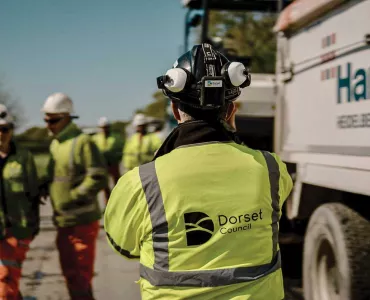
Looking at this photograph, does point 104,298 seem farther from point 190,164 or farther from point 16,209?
point 190,164

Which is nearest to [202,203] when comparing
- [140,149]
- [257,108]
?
[257,108]

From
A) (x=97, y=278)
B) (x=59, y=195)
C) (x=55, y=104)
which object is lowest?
(x=97, y=278)

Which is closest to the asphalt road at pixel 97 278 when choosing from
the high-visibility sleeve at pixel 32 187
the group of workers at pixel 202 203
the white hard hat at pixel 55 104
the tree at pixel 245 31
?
the high-visibility sleeve at pixel 32 187

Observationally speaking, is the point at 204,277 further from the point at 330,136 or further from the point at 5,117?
the point at 5,117

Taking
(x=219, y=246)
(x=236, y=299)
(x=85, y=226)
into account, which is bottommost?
(x=85, y=226)

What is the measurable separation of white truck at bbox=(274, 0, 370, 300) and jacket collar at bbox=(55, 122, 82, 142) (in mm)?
1710

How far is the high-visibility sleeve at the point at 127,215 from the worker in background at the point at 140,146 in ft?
31.0

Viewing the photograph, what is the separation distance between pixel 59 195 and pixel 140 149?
22.2 feet

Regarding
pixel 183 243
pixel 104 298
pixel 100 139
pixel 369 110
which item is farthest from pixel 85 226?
pixel 100 139

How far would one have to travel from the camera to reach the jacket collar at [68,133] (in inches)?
198

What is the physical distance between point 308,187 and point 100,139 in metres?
8.33

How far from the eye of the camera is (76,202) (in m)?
4.99

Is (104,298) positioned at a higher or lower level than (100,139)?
lower

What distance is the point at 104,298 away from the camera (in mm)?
6031
